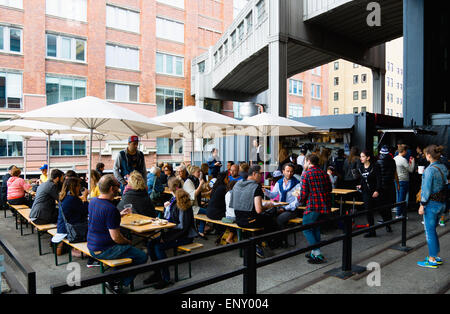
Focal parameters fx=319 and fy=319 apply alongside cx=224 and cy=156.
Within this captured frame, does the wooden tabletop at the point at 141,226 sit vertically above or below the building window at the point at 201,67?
below

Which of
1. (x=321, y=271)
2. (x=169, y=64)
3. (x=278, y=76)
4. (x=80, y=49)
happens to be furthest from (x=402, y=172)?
(x=80, y=49)

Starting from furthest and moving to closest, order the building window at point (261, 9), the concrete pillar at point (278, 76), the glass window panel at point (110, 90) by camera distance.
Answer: the glass window panel at point (110, 90), the building window at point (261, 9), the concrete pillar at point (278, 76)

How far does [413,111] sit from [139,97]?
18.9m

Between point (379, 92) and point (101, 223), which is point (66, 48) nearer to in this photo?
point (379, 92)

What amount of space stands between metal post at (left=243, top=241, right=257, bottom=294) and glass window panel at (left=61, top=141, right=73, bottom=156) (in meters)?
22.1

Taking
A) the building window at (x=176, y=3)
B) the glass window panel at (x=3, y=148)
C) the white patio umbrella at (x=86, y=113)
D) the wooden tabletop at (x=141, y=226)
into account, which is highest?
the building window at (x=176, y=3)

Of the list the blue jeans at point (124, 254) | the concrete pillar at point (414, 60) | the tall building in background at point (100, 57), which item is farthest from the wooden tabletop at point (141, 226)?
the tall building in background at point (100, 57)

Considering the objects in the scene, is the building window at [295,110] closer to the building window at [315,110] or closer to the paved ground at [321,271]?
the building window at [315,110]

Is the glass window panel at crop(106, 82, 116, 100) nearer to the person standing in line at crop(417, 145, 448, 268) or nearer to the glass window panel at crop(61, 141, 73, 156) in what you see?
the glass window panel at crop(61, 141, 73, 156)

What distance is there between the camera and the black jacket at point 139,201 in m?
5.82

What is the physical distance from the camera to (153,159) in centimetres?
2530

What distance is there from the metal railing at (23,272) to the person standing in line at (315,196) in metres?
4.05

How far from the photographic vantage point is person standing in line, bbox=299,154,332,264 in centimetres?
530
